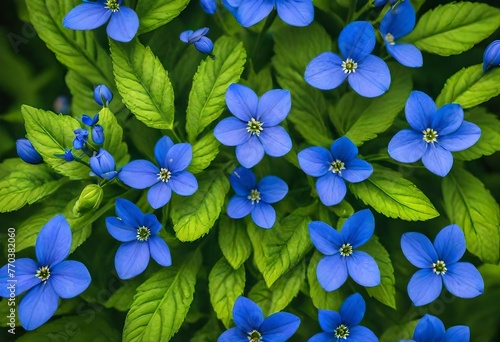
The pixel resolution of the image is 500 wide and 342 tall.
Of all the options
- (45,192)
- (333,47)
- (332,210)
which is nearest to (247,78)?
(333,47)

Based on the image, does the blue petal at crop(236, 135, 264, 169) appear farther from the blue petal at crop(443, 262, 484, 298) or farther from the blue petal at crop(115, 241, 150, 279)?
the blue petal at crop(443, 262, 484, 298)

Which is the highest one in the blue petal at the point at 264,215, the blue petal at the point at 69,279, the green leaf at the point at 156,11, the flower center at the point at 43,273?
the green leaf at the point at 156,11

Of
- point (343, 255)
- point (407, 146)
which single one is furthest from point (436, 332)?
point (407, 146)

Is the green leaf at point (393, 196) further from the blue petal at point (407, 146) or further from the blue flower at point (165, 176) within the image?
the blue flower at point (165, 176)

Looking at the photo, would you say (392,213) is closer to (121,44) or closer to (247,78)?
(247,78)

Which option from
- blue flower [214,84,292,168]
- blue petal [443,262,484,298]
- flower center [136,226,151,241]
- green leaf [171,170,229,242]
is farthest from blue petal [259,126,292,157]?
blue petal [443,262,484,298]

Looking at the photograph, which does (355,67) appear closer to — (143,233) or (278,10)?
(278,10)

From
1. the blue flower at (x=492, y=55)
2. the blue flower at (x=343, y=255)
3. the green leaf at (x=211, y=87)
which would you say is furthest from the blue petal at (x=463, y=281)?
→ the green leaf at (x=211, y=87)
